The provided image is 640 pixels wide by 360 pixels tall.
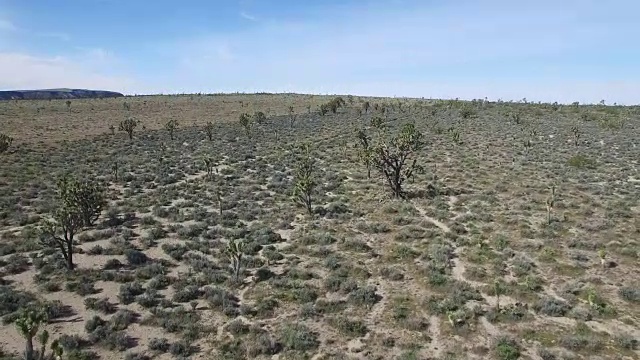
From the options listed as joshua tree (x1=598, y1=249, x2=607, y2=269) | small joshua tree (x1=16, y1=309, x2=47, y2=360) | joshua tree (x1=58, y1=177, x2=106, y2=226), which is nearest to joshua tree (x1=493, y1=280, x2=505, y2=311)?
joshua tree (x1=598, y1=249, x2=607, y2=269)

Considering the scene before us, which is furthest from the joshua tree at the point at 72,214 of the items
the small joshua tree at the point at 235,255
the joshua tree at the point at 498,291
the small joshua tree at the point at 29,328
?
the joshua tree at the point at 498,291

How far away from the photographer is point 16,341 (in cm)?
1973

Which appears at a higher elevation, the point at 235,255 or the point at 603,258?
the point at 603,258

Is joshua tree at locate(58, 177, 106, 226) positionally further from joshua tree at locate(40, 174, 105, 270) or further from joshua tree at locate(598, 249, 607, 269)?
joshua tree at locate(598, 249, 607, 269)

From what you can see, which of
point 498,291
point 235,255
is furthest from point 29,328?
point 498,291

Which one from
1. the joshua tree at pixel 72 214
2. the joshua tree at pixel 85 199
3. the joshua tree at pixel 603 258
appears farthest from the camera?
the joshua tree at pixel 85 199

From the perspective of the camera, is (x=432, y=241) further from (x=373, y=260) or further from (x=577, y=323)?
(x=577, y=323)

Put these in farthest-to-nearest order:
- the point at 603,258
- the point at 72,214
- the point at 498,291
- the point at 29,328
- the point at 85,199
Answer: the point at 85,199 < the point at 72,214 < the point at 603,258 < the point at 498,291 < the point at 29,328

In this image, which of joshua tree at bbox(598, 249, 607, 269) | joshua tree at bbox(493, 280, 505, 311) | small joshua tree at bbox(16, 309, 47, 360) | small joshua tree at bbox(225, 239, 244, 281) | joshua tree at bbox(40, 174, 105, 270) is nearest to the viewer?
small joshua tree at bbox(16, 309, 47, 360)

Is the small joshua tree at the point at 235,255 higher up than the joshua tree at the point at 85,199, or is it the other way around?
the joshua tree at the point at 85,199

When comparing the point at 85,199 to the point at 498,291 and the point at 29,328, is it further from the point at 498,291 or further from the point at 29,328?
the point at 498,291

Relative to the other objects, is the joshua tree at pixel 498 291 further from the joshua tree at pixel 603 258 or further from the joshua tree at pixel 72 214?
the joshua tree at pixel 72 214

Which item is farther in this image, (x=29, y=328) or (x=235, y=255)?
(x=235, y=255)

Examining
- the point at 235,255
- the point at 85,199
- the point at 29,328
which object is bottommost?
the point at 29,328
